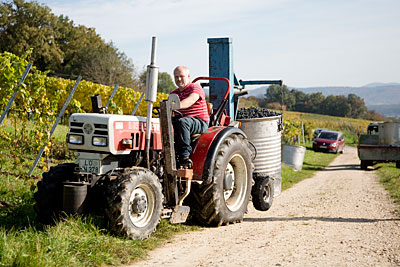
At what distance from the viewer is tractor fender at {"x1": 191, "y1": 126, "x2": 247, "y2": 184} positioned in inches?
235

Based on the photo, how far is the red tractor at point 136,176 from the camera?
4.93 meters

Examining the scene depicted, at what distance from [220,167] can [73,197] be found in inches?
80.2

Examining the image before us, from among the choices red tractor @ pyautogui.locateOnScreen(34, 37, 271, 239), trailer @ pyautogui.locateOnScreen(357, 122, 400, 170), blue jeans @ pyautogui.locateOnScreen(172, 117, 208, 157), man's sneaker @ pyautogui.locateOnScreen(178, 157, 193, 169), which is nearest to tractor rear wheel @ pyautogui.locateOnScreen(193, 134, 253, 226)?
red tractor @ pyautogui.locateOnScreen(34, 37, 271, 239)

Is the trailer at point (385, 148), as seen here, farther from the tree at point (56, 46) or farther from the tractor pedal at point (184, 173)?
the tree at point (56, 46)

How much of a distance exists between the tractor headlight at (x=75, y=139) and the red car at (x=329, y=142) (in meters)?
23.9

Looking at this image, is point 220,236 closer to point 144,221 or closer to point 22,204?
point 144,221

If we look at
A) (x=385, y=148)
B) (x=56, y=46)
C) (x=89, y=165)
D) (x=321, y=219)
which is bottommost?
(x=321, y=219)

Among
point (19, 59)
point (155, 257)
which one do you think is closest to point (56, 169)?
point (155, 257)

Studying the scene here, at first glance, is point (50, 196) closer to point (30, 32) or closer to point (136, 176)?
point (136, 176)

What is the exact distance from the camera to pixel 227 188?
6359 millimetres

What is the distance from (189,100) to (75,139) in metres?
1.48

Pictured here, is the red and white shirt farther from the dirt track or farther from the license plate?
the dirt track

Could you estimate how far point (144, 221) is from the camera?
5.27 metres

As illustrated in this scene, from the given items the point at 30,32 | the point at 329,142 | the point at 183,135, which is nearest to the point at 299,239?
the point at 183,135
